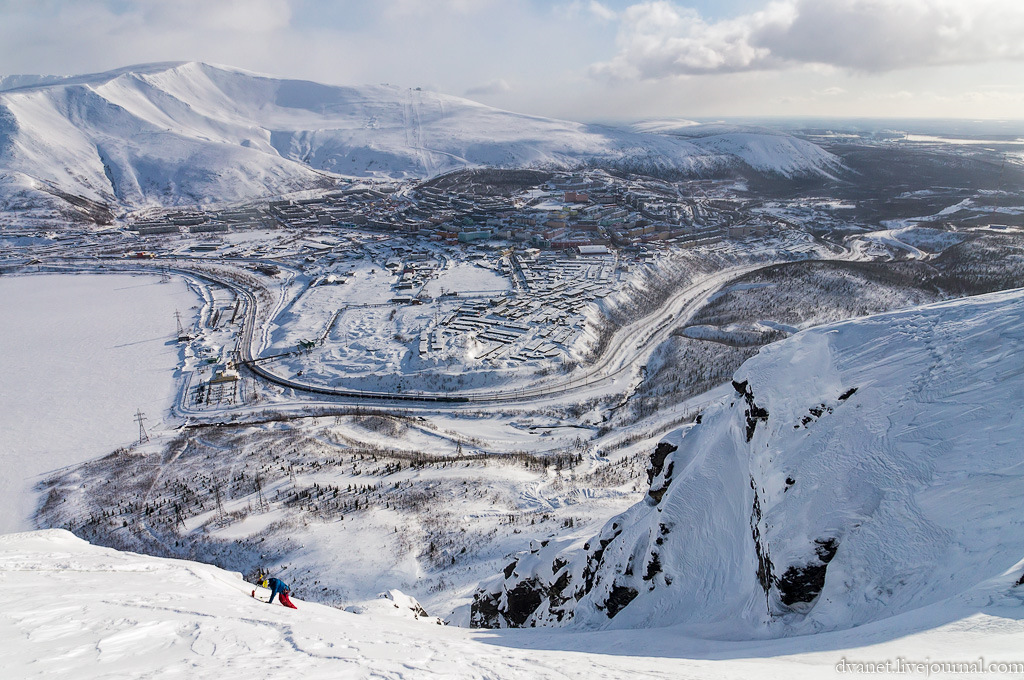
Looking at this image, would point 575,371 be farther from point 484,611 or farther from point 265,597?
point 265,597

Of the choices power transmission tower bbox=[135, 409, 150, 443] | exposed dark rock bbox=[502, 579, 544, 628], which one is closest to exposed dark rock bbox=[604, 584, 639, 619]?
exposed dark rock bbox=[502, 579, 544, 628]

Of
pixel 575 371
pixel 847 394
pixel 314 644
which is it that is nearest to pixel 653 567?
pixel 847 394

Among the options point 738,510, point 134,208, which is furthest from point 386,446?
point 134,208

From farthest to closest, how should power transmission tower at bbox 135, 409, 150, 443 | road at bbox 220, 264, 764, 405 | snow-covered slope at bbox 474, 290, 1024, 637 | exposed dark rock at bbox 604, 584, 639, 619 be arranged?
road at bbox 220, 264, 764, 405, power transmission tower at bbox 135, 409, 150, 443, exposed dark rock at bbox 604, 584, 639, 619, snow-covered slope at bbox 474, 290, 1024, 637

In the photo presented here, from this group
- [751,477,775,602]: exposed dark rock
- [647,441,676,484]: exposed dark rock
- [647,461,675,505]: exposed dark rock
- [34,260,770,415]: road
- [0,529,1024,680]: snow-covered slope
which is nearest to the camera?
[0,529,1024,680]: snow-covered slope

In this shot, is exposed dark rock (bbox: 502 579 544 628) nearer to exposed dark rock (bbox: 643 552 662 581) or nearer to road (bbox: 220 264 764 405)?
exposed dark rock (bbox: 643 552 662 581)

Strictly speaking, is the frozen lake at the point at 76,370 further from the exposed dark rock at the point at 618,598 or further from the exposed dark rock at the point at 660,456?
the exposed dark rock at the point at 660,456

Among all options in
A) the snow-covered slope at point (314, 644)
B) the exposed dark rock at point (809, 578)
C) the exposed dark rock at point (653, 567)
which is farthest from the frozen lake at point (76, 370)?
the exposed dark rock at point (809, 578)
